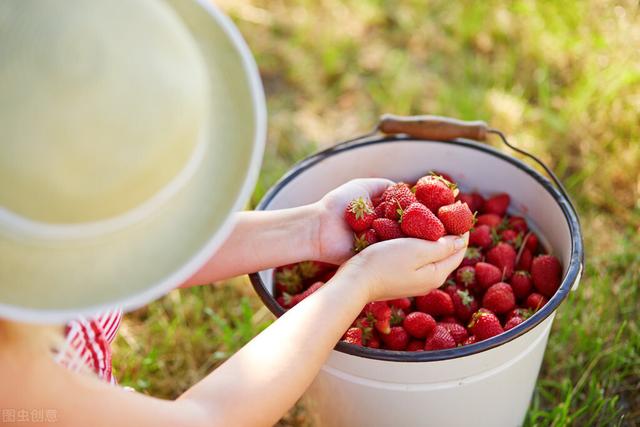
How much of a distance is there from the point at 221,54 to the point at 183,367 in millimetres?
1076

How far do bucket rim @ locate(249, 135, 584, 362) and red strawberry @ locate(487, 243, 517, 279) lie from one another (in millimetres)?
152

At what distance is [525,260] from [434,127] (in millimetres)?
353

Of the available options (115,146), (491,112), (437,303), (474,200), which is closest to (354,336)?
(437,303)

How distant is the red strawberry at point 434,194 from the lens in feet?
4.19

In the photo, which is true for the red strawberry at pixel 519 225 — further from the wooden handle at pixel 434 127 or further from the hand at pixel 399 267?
the hand at pixel 399 267

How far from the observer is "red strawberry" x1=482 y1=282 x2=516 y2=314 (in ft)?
4.40

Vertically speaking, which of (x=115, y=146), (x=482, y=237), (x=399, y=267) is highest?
(x=115, y=146)

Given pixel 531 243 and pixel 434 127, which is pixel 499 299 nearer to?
pixel 531 243

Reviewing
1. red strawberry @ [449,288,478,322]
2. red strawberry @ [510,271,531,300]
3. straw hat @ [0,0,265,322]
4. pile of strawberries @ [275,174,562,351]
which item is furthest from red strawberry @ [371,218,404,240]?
straw hat @ [0,0,265,322]

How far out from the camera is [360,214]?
1.26m

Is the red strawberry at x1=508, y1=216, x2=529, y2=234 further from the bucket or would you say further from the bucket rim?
the bucket rim

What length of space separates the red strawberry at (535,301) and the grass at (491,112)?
24cm

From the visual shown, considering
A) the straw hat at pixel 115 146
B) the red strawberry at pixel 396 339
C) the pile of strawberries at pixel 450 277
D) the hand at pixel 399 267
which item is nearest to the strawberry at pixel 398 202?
the pile of strawberries at pixel 450 277

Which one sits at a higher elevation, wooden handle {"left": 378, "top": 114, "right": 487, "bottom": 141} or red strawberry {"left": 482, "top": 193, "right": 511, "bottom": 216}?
wooden handle {"left": 378, "top": 114, "right": 487, "bottom": 141}
